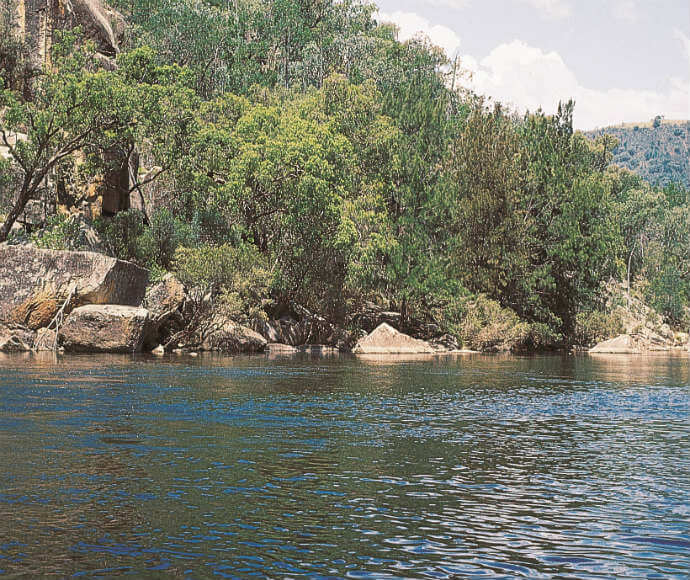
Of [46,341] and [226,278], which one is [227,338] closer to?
[226,278]

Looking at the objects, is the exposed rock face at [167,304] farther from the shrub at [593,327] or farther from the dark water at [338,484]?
the shrub at [593,327]

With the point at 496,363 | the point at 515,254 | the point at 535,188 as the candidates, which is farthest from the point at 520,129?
the point at 496,363

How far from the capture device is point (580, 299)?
5984 centimetres

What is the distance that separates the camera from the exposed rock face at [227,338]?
155 ft

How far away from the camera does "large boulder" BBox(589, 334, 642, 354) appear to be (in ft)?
197

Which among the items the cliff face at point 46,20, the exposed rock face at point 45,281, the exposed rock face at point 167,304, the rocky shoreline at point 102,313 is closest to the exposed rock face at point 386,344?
the rocky shoreline at point 102,313

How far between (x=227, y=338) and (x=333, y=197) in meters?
11.4

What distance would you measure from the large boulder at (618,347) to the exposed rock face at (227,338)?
2525 centimetres

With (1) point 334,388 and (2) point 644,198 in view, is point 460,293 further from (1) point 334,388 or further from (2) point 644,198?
(2) point 644,198

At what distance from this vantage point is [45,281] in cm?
4000

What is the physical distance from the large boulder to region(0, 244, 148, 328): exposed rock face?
113ft

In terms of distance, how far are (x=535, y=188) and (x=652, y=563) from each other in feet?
176

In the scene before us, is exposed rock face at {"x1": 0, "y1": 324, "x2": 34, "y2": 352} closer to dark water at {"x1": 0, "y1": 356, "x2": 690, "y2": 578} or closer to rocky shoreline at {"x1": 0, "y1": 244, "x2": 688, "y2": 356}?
rocky shoreline at {"x1": 0, "y1": 244, "x2": 688, "y2": 356}

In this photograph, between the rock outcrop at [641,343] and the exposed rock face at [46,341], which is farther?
the rock outcrop at [641,343]
